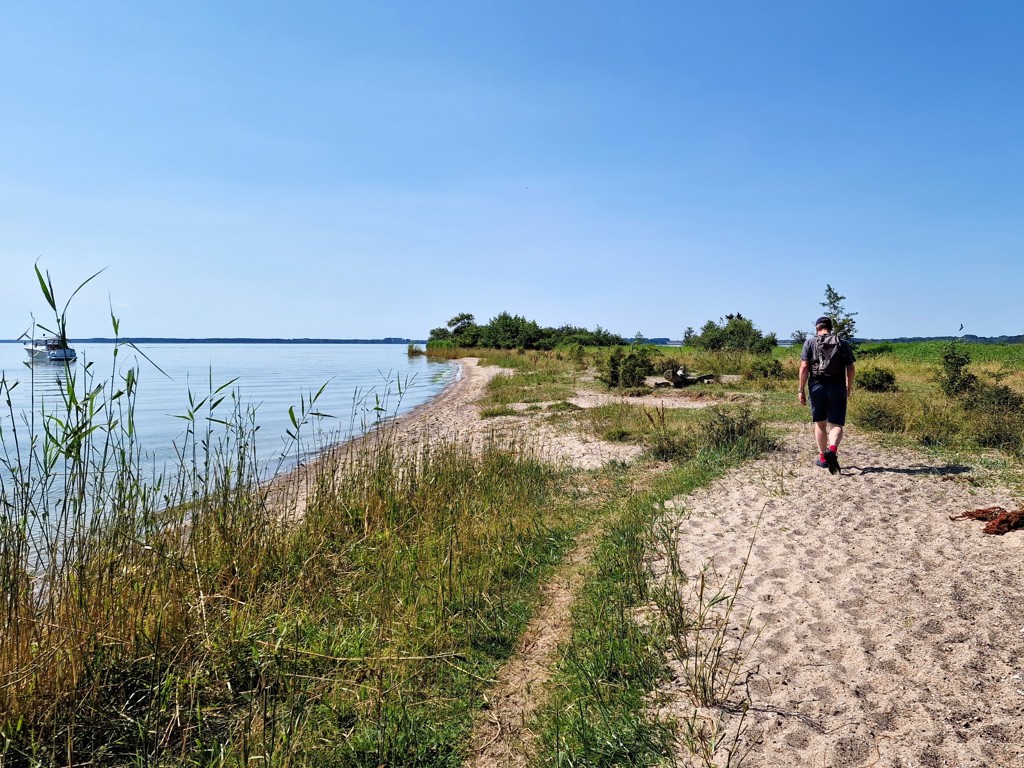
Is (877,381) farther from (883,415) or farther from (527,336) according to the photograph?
(527,336)

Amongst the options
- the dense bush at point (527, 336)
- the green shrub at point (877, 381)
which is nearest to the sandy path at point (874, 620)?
the green shrub at point (877, 381)

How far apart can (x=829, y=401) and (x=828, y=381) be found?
0.27 meters

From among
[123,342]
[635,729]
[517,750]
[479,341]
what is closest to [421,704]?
[517,750]

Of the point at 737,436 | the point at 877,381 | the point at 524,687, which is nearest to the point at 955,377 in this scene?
the point at 877,381

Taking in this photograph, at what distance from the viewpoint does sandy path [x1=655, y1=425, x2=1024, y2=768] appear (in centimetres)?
278

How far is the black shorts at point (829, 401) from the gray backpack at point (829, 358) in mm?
118

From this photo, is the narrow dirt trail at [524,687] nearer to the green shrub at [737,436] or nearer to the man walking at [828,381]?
the man walking at [828,381]

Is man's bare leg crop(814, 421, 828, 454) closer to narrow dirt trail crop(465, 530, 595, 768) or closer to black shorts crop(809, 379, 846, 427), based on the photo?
black shorts crop(809, 379, 846, 427)

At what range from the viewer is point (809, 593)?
4.43 metres

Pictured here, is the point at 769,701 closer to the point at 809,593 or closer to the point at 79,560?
the point at 809,593

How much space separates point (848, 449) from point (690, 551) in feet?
18.9

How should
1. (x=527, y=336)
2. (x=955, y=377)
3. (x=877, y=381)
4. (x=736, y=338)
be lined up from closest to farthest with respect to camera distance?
(x=955, y=377) < (x=877, y=381) < (x=736, y=338) < (x=527, y=336)

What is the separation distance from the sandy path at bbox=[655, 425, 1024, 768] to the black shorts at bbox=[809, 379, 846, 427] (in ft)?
3.46

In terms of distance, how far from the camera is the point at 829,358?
308 inches
